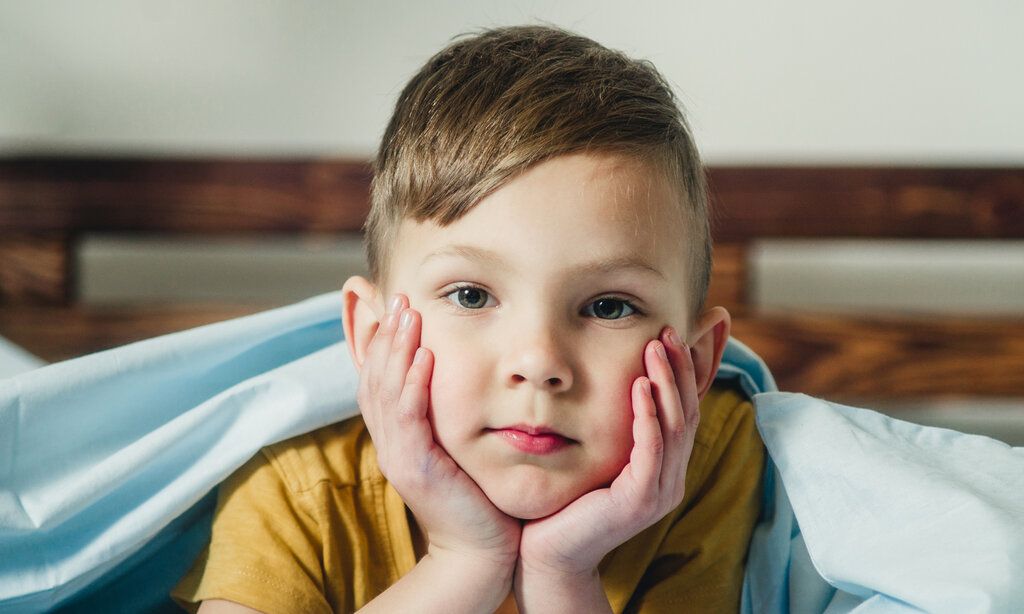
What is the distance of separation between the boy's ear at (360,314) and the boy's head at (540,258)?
22 mm

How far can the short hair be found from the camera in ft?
2.27

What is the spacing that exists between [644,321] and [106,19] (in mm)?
1267

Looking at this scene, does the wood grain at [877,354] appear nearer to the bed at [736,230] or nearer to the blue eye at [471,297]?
the bed at [736,230]

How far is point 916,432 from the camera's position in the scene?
787mm

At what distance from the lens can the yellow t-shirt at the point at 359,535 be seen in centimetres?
75

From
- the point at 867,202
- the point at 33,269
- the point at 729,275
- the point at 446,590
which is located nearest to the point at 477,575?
the point at 446,590

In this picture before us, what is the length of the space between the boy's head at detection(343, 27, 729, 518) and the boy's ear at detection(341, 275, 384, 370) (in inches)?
0.9

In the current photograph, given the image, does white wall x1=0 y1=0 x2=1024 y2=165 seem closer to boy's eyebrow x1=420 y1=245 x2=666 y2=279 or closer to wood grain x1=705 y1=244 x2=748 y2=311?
wood grain x1=705 y1=244 x2=748 y2=311

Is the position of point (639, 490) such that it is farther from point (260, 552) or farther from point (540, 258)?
point (260, 552)

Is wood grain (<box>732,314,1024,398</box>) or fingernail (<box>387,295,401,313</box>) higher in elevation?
fingernail (<box>387,295,401,313</box>)

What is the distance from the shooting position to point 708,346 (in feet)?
2.64

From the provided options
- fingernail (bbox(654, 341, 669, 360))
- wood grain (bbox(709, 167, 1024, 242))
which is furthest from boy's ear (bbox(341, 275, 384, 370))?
wood grain (bbox(709, 167, 1024, 242))

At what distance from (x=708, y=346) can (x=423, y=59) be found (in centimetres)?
94

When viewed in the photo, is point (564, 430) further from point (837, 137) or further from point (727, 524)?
point (837, 137)
